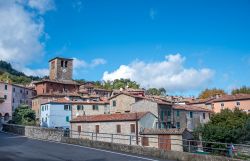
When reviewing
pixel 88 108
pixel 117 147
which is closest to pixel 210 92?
pixel 88 108

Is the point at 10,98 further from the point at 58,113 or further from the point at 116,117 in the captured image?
the point at 116,117

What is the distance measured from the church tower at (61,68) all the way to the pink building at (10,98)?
10523 mm

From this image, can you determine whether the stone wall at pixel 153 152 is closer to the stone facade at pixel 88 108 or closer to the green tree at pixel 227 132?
the green tree at pixel 227 132

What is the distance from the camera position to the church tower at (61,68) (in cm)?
9319

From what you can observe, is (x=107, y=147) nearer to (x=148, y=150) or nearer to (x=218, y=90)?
(x=148, y=150)

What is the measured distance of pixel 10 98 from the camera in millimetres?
91938

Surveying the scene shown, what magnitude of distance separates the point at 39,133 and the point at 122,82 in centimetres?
10463

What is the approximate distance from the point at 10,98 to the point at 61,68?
1742 centimetres

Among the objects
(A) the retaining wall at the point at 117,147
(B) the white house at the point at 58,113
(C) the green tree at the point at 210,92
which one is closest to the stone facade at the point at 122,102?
(B) the white house at the point at 58,113

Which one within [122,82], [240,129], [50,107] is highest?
[122,82]

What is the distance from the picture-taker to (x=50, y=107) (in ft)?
212

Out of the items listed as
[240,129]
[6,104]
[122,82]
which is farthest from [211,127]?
[122,82]

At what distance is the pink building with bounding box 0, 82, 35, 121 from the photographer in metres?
89.1

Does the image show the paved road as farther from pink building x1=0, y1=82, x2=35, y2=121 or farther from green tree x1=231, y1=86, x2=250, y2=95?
green tree x1=231, y1=86, x2=250, y2=95
